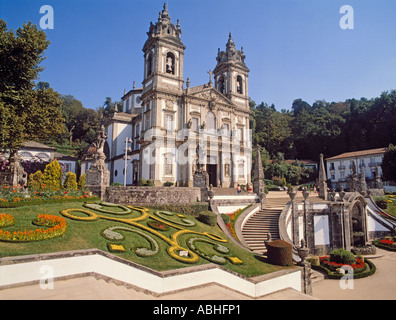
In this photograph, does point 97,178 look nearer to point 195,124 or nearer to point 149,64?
point 195,124

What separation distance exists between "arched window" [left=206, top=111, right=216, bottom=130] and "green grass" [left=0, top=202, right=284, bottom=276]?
24.6 m

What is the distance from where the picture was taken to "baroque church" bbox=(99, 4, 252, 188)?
112 ft

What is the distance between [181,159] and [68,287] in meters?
27.5

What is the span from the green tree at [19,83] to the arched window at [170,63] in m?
18.8

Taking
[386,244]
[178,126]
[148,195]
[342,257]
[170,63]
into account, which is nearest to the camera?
[342,257]

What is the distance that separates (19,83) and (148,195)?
12065 mm

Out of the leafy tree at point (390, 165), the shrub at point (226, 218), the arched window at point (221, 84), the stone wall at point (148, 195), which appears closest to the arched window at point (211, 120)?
the arched window at point (221, 84)

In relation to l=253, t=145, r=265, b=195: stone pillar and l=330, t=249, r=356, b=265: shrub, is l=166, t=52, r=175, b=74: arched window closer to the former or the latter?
l=253, t=145, r=265, b=195: stone pillar

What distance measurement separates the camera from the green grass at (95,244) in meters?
9.13

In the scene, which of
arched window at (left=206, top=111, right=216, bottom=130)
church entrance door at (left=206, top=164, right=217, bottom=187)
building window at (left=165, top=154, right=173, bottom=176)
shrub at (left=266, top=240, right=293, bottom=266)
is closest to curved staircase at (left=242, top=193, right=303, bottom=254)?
shrub at (left=266, top=240, right=293, bottom=266)

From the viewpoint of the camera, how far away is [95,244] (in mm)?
10297

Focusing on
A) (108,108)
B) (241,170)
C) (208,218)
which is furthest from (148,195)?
(108,108)

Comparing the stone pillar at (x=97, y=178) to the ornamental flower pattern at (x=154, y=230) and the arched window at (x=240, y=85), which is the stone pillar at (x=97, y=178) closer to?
the ornamental flower pattern at (x=154, y=230)
